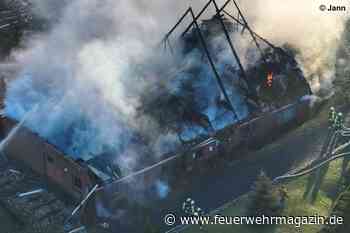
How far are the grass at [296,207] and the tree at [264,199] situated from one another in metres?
0.47

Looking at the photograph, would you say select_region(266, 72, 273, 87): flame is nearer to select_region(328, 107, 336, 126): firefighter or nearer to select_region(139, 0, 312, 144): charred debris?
select_region(139, 0, 312, 144): charred debris

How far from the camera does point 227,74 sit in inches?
868

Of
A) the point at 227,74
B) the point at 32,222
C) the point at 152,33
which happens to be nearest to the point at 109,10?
the point at 152,33

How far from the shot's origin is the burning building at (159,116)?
58.8ft

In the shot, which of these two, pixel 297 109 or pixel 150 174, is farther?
pixel 297 109

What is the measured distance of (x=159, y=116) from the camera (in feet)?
64.4

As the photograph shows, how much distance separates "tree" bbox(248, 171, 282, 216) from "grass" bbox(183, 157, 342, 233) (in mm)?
469

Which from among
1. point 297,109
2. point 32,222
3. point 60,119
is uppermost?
point 60,119

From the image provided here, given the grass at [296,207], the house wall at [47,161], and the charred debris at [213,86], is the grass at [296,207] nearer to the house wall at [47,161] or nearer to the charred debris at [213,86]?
the charred debris at [213,86]

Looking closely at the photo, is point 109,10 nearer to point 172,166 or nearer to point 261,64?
point 261,64

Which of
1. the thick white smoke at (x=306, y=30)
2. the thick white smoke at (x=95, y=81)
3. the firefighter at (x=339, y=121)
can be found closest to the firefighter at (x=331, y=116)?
the firefighter at (x=339, y=121)

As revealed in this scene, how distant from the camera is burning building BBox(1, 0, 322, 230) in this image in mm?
17922

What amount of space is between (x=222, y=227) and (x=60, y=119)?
21.6 ft

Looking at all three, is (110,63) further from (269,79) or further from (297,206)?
(297,206)
